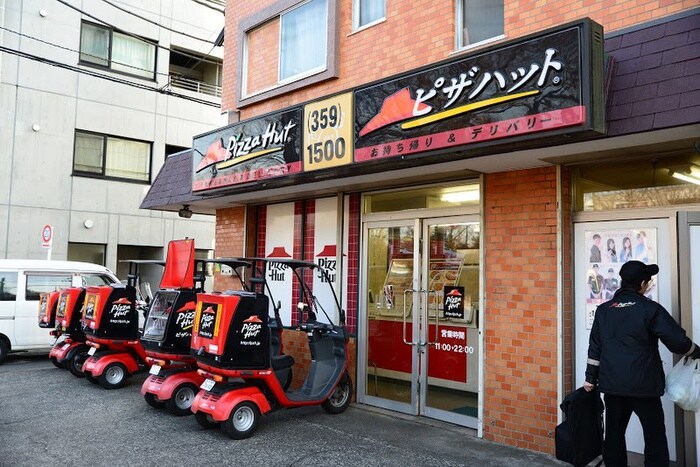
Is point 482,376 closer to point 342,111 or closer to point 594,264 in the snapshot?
point 594,264

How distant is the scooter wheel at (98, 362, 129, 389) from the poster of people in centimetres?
637

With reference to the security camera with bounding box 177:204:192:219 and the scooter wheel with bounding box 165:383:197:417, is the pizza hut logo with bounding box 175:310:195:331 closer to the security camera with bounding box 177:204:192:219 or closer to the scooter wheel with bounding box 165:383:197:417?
the scooter wheel with bounding box 165:383:197:417

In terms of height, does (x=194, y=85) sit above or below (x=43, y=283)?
above

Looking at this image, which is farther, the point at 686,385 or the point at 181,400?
the point at 181,400

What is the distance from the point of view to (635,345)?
4.46 metres

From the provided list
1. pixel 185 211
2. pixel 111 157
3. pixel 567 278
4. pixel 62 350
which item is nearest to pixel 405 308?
pixel 567 278

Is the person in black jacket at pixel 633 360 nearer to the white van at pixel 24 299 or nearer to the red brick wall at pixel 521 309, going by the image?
the red brick wall at pixel 521 309

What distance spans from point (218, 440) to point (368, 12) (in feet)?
18.3

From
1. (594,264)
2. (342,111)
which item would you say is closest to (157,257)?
(342,111)

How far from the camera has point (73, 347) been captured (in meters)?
9.28

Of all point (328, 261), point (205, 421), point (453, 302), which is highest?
point (328, 261)

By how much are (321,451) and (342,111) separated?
139 inches

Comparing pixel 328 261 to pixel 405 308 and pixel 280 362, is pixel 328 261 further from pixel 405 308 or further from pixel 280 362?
pixel 280 362

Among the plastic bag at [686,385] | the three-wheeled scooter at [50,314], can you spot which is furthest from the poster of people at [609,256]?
the three-wheeled scooter at [50,314]
